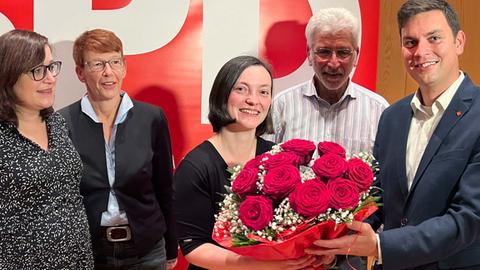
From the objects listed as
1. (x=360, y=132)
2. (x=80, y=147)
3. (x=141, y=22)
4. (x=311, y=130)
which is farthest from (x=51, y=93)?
(x=360, y=132)

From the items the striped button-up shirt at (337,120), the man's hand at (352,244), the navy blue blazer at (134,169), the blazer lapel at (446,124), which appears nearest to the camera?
the man's hand at (352,244)

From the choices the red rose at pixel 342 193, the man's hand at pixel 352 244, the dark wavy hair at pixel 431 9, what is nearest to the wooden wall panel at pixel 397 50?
the dark wavy hair at pixel 431 9

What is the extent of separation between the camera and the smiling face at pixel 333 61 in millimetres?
2959

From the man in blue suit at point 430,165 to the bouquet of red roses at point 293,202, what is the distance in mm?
108

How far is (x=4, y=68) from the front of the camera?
2.48m

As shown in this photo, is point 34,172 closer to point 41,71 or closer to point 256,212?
point 41,71

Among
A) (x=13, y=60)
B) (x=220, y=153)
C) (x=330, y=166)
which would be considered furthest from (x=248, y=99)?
(x=13, y=60)

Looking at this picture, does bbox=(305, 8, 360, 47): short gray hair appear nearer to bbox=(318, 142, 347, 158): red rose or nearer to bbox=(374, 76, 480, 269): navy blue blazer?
bbox=(374, 76, 480, 269): navy blue blazer

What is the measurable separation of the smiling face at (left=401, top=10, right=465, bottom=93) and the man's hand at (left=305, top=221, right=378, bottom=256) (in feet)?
2.00

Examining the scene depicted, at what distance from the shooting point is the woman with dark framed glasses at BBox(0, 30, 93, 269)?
2.36m

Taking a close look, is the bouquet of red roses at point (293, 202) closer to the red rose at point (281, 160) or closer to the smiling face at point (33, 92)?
the red rose at point (281, 160)

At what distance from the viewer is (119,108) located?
10.1ft

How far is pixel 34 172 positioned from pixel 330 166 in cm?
128

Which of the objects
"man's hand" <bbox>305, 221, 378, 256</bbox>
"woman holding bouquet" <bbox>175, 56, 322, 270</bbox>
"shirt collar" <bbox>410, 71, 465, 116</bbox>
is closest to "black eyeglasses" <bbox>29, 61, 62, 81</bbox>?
"woman holding bouquet" <bbox>175, 56, 322, 270</bbox>
